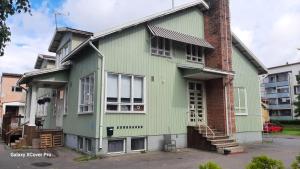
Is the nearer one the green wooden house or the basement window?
the green wooden house

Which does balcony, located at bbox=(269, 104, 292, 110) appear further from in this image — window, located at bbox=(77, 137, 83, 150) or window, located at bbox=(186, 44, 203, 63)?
window, located at bbox=(77, 137, 83, 150)

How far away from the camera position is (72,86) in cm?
1680

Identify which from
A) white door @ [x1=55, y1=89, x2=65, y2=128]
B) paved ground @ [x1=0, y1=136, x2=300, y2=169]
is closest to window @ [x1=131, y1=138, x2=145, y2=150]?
paved ground @ [x1=0, y1=136, x2=300, y2=169]

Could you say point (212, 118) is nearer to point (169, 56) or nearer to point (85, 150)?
point (169, 56)

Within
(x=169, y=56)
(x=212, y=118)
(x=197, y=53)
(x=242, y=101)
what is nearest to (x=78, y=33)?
(x=169, y=56)

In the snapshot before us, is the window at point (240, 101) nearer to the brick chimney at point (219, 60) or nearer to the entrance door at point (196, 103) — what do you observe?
the brick chimney at point (219, 60)

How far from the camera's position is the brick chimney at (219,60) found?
54.2 feet

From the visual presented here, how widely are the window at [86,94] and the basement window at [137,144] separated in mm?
2679

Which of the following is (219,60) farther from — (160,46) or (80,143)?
(80,143)

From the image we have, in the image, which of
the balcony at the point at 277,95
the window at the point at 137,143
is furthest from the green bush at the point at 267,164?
the balcony at the point at 277,95

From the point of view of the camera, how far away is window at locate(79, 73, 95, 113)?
1401cm

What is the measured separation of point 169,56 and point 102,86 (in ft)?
15.6

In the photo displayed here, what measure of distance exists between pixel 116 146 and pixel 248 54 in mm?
12252

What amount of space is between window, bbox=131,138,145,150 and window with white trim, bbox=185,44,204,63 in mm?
6090
